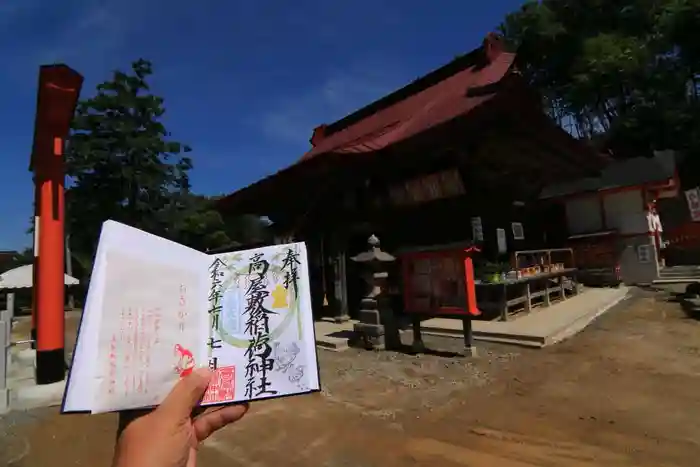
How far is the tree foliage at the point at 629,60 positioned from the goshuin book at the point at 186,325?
22586mm

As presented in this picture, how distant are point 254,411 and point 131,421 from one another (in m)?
3.76

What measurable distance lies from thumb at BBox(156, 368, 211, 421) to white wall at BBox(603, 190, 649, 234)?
57.3 ft

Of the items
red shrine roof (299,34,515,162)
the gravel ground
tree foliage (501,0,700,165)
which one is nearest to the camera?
the gravel ground

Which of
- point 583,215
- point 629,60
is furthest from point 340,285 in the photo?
point 629,60

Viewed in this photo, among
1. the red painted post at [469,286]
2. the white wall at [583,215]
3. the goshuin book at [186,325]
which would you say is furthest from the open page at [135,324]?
the white wall at [583,215]

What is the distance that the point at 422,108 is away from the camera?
11.0 m

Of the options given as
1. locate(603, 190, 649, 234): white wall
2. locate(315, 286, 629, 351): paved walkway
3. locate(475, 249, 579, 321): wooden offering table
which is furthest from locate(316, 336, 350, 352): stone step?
locate(603, 190, 649, 234): white wall

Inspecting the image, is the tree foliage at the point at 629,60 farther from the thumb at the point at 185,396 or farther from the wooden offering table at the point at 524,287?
the thumb at the point at 185,396

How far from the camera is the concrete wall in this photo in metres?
14.8

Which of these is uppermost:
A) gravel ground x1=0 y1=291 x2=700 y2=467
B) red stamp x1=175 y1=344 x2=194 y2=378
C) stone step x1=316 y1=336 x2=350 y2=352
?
red stamp x1=175 y1=344 x2=194 y2=378

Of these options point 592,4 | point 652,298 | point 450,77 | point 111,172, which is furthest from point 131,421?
point 592,4

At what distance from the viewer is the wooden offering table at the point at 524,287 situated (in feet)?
28.9

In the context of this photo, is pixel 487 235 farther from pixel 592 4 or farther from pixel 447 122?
pixel 592 4

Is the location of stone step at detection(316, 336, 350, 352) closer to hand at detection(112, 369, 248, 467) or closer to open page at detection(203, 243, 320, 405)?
open page at detection(203, 243, 320, 405)
